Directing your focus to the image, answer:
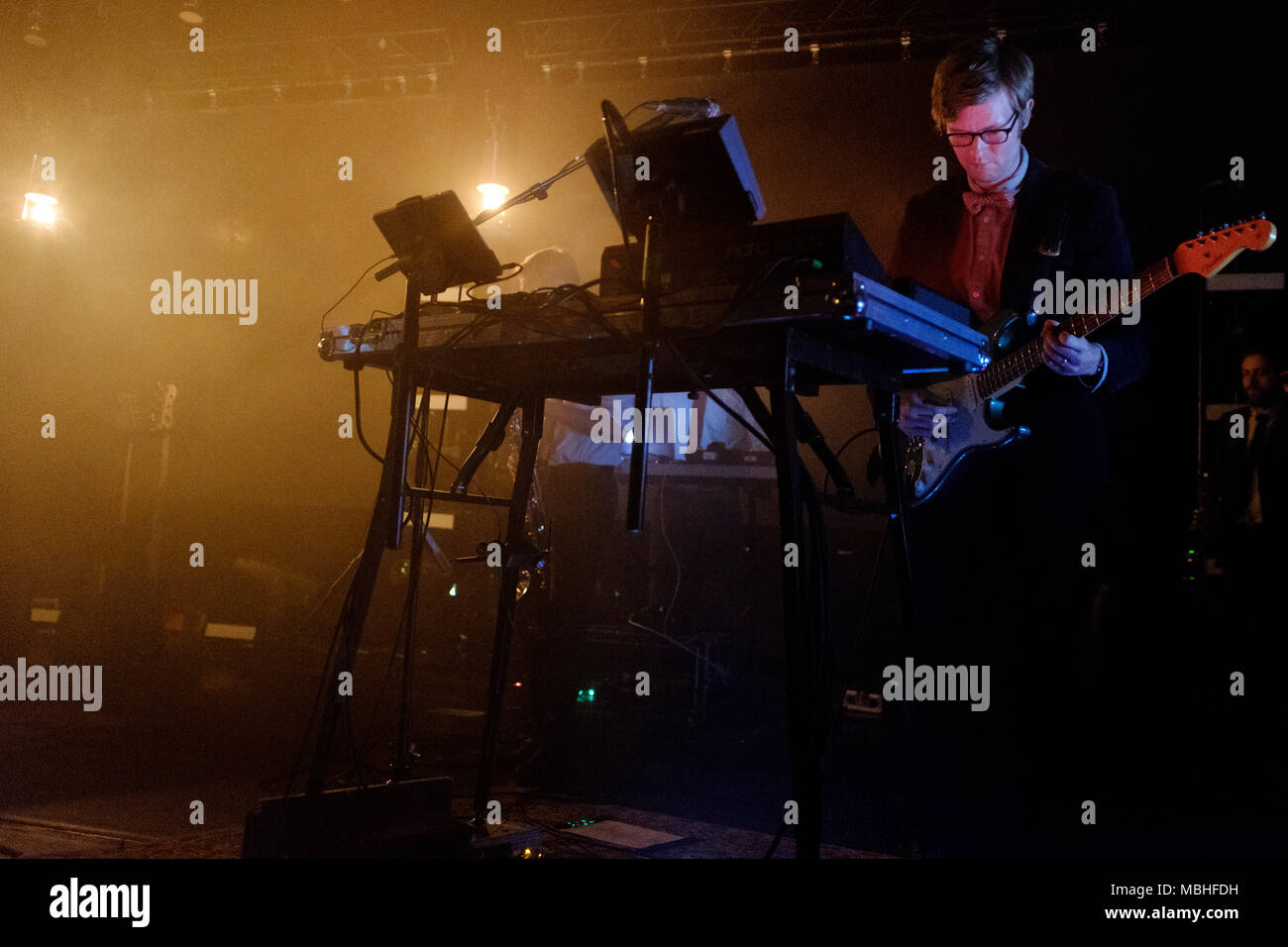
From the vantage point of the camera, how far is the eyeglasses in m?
2.28

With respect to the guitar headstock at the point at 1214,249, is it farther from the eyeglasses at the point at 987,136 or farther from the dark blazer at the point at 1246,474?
the dark blazer at the point at 1246,474

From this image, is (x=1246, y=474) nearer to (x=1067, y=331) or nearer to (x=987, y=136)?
(x=1067, y=331)

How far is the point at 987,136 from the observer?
2.29 meters

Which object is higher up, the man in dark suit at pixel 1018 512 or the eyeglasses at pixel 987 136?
the eyeglasses at pixel 987 136

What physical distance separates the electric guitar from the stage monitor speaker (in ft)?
4.68

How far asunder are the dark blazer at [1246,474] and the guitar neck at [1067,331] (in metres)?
2.70

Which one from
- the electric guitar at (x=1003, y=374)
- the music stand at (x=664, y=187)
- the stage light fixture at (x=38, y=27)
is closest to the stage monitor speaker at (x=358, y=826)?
the music stand at (x=664, y=187)

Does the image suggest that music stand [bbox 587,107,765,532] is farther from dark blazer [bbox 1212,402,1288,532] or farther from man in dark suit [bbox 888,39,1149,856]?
dark blazer [bbox 1212,402,1288,532]

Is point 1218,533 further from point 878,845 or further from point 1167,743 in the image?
point 878,845

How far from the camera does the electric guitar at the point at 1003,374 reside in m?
2.24

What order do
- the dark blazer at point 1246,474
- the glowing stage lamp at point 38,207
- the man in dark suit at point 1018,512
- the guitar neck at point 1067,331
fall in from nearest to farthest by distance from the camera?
the man in dark suit at point 1018,512 → the guitar neck at point 1067,331 → the dark blazer at point 1246,474 → the glowing stage lamp at point 38,207

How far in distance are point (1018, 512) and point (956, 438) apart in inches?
10.2

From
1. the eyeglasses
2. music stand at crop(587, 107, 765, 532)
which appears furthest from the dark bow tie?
music stand at crop(587, 107, 765, 532)

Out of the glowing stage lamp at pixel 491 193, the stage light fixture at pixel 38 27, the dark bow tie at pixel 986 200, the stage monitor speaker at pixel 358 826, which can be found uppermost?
the stage light fixture at pixel 38 27
